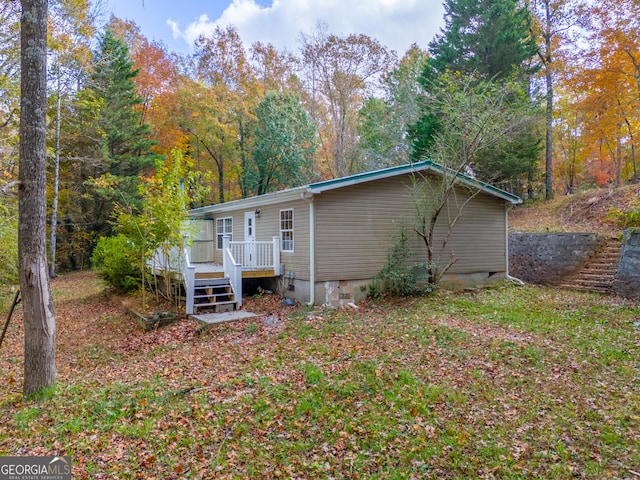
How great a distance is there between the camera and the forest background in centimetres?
1552

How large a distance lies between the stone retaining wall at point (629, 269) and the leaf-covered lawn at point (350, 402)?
2610 millimetres

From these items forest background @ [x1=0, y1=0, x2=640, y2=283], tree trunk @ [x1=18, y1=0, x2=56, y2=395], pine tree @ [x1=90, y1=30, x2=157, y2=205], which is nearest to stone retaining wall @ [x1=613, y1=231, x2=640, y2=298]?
forest background @ [x1=0, y1=0, x2=640, y2=283]

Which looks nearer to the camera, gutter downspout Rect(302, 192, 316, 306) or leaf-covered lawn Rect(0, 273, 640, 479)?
leaf-covered lawn Rect(0, 273, 640, 479)

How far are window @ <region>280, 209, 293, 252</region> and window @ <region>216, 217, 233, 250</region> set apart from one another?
12.0 feet

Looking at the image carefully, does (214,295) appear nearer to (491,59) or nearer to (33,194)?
(33,194)

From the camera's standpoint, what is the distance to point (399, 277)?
1011 cm

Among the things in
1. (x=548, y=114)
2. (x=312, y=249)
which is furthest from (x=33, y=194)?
(x=548, y=114)

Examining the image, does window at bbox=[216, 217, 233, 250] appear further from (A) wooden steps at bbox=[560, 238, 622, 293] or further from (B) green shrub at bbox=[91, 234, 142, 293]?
(A) wooden steps at bbox=[560, 238, 622, 293]

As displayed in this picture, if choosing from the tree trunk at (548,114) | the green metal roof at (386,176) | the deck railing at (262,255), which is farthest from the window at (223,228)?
the tree trunk at (548,114)

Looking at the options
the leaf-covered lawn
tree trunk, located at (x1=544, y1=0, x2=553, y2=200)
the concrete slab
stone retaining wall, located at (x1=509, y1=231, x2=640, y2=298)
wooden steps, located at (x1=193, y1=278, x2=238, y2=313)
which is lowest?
the leaf-covered lawn

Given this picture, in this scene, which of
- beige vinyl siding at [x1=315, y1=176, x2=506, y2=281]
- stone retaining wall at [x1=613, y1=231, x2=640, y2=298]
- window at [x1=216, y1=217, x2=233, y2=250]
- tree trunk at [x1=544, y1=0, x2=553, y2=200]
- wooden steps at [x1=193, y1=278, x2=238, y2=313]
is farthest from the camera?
tree trunk at [x1=544, y1=0, x2=553, y2=200]

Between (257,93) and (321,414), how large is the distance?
71.8ft

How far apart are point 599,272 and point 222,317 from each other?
426 inches

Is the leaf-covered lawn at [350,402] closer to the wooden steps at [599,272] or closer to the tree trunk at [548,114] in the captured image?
the wooden steps at [599,272]
